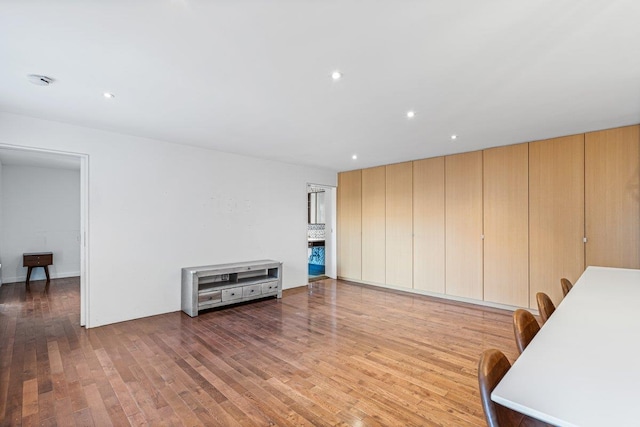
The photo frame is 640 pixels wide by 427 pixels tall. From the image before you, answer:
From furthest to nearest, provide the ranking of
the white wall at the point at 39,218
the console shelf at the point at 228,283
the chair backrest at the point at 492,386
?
the white wall at the point at 39,218, the console shelf at the point at 228,283, the chair backrest at the point at 492,386

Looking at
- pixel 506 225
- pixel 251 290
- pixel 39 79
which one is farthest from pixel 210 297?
pixel 506 225

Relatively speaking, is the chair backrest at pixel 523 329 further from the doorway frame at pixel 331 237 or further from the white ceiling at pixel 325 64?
the doorway frame at pixel 331 237

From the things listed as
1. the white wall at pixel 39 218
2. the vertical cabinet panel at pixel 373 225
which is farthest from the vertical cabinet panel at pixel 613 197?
the white wall at pixel 39 218

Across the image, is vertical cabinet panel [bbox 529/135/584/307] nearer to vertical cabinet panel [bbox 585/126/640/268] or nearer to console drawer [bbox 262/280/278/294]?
vertical cabinet panel [bbox 585/126/640/268]

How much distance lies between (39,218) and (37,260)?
39.7 inches

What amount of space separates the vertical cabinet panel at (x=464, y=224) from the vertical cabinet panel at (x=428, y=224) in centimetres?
13

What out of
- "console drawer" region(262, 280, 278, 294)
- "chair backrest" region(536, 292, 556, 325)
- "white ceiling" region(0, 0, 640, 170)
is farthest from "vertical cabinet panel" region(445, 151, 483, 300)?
"console drawer" region(262, 280, 278, 294)

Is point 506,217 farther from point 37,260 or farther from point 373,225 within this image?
point 37,260

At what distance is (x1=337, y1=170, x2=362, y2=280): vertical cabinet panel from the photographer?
6.70 meters

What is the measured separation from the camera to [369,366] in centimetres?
281

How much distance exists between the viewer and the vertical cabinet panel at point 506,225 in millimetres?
4449

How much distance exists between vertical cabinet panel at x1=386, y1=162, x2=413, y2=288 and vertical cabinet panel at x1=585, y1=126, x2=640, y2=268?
A: 2.57m

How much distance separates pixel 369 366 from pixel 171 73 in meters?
3.08

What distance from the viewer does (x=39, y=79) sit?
8.00ft
